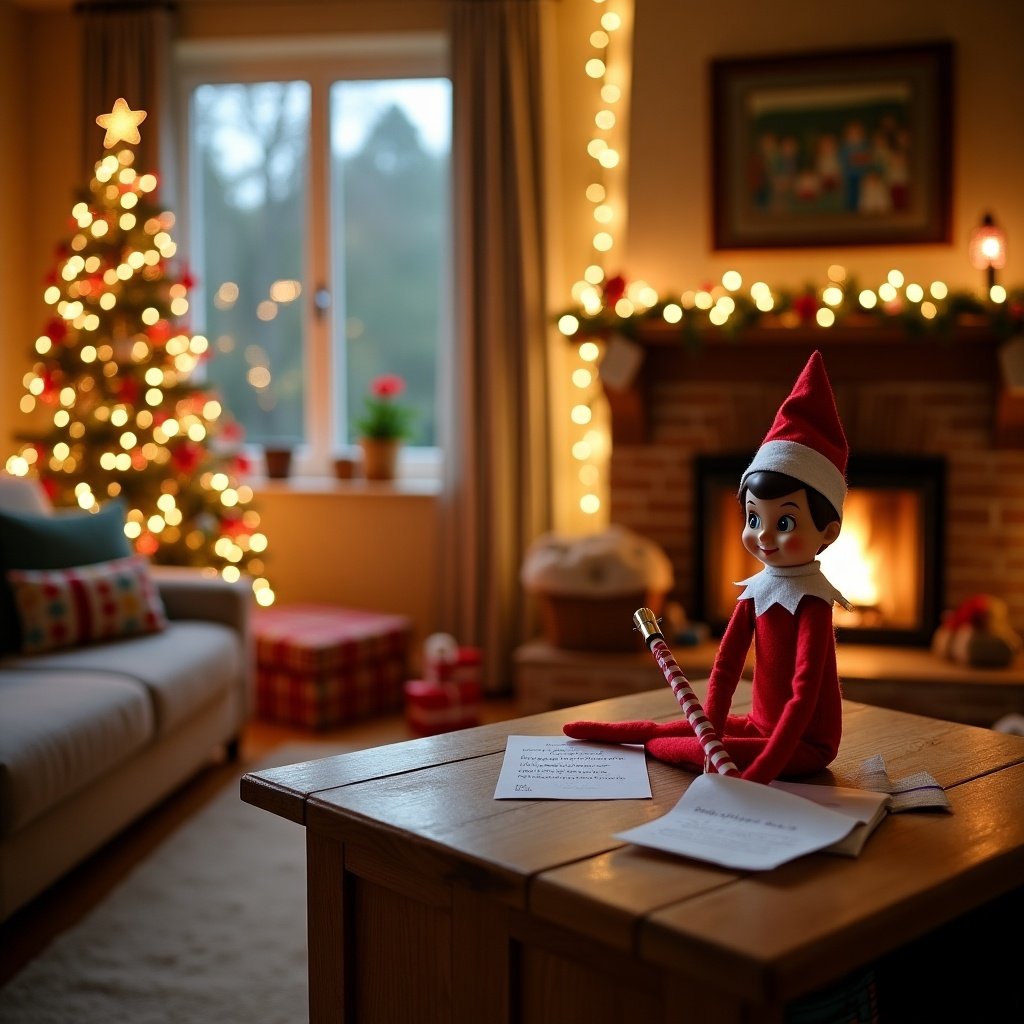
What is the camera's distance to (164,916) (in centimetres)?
244

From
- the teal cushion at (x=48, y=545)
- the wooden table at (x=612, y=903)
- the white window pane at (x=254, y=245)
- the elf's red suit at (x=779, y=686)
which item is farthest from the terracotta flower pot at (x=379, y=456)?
the elf's red suit at (x=779, y=686)

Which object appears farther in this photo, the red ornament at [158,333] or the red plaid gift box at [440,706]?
the red ornament at [158,333]

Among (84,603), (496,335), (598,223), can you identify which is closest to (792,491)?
(84,603)

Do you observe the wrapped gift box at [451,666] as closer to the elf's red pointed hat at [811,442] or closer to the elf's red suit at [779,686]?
the elf's red suit at [779,686]

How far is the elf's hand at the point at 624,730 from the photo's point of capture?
1.63m

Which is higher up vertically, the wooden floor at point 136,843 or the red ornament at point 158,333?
the red ornament at point 158,333

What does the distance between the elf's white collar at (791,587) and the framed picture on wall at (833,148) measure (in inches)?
101

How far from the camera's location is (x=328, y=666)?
12.8 ft

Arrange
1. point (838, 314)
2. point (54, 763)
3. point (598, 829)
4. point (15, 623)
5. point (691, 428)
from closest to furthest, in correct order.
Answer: point (598, 829) < point (54, 763) < point (15, 623) < point (838, 314) < point (691, 428)

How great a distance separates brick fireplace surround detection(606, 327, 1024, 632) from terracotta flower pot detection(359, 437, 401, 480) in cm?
100

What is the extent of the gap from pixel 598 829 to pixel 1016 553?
2.86m

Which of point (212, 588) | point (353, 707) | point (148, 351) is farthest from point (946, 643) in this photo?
point (148, 351)

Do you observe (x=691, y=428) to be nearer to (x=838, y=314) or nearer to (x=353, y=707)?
(x=838, y=314)

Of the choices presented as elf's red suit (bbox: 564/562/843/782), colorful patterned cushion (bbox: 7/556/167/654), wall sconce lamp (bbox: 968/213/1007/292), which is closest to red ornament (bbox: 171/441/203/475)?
colorful patterned cushion (bbox: 7/556/167/654)
